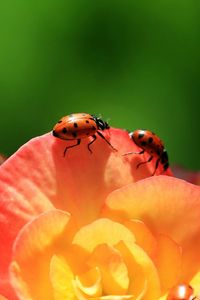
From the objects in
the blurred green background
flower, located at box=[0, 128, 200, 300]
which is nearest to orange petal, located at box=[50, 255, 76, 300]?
flower, located at box=[0, 128, 200, 300]

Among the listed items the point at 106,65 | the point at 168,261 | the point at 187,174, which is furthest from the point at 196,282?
the point at 106,65

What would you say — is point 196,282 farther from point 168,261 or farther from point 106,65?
point 106,65

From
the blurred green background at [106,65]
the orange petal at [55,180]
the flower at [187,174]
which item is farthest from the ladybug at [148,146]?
the blurred green background at [106,65]

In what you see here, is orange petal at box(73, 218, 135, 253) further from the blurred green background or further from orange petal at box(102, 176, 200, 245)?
the blurred green background

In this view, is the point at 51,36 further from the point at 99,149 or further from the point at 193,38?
the point at 99,149

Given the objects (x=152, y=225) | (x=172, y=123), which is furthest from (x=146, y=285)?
(x=172, y=123)

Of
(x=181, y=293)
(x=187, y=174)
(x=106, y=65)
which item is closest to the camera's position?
(x=181, y=293)
